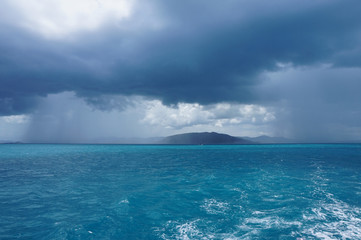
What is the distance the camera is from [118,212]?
16797mm

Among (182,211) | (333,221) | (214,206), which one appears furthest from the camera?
(214,206)

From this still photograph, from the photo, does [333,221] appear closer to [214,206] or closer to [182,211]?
[214,206]

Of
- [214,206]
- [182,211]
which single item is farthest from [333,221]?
[182,211]

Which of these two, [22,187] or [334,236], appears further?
[22,187]

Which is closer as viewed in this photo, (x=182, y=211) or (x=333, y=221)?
(x=333, y=221)

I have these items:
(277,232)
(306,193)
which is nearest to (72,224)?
(277,232)

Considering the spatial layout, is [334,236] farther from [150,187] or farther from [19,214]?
[19,214]

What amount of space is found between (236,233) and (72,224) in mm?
11750

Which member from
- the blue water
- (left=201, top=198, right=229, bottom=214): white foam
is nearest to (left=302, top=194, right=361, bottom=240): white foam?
the blue water

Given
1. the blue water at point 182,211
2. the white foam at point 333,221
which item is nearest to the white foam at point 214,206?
the blue water at point 182,211

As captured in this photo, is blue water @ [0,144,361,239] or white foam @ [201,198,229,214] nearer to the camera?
blue water @ [0,144,361,239]

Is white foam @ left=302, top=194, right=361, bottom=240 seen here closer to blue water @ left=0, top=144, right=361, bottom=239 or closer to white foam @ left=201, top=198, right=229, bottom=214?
blue water @ left=0, top=144, right=361, bottom=239

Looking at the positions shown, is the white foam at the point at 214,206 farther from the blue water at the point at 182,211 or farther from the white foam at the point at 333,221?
the white foam at the point at 333,221

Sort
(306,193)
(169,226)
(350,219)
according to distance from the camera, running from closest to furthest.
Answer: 1. (169,226)
2. (350,219)
3. (306,193)
